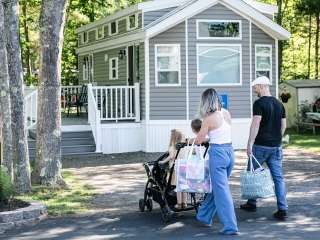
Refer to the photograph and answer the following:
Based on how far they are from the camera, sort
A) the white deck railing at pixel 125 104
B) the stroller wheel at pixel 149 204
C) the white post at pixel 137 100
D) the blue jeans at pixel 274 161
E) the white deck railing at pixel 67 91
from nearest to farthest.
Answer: the blue jeans at pixel 274 161 < the stroller wheel at pixel 149 204 < the white deck railing at pixel 125 104 < the white post at pixel 137 100 < the white deck railing at pixel 67 91

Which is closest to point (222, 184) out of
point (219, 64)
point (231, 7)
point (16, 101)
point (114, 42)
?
point (16, 101)

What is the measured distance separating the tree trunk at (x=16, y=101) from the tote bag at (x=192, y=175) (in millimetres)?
3708

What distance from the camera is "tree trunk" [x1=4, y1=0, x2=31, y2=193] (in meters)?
10.7

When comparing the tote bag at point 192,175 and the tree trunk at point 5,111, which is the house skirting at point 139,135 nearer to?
the tree trunk at point 5,111

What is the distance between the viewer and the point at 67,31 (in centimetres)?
3706

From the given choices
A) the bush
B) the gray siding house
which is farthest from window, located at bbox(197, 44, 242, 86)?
the bush

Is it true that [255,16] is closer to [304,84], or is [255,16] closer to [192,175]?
[304,84]

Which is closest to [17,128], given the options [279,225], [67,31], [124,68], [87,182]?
[87,182]

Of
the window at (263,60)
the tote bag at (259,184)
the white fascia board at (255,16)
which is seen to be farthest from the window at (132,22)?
the tote bag at (259,184)

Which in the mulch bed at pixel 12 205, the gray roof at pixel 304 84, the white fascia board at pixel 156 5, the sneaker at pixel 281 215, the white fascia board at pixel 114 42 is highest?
the white fascia board at pixel 156 5

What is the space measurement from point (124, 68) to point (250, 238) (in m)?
14.6

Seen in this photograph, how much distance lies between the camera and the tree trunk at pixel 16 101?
10.7 meters

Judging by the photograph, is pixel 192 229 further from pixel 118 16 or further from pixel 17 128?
pixel 118 16

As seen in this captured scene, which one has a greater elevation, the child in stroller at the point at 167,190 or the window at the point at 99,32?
the window at the point at 99,32
